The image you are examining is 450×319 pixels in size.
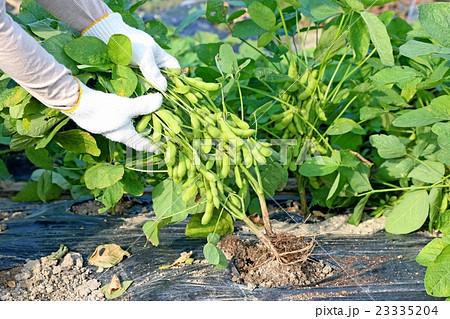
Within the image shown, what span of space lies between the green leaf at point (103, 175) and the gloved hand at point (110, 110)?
5.0 inches

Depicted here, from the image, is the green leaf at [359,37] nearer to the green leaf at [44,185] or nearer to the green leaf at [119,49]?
the green leaf at [119,49]

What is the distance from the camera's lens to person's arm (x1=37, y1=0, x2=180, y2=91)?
154cm

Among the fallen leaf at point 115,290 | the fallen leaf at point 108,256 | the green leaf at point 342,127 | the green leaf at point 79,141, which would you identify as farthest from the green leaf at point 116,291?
the green leaf at point 342,127

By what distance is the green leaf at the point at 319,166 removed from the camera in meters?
1.67

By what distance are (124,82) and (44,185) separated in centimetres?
90

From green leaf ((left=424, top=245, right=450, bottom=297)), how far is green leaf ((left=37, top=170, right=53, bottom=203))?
1.45 m

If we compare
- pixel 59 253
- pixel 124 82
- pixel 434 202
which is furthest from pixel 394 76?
pixel 59 253

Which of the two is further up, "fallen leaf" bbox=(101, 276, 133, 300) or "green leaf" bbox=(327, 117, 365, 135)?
"green leaf" bbox=(327, 117, 365, 135)

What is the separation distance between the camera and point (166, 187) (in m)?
1.65

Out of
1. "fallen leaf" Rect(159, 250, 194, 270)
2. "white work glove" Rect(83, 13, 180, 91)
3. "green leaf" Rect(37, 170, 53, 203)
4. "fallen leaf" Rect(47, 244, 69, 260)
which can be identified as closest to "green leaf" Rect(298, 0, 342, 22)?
"white work glove" Rect(83, 13, 180, 91)

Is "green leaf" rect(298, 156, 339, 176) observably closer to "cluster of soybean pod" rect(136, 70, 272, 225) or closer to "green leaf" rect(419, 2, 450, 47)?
"cluster of soybean pod" rect(136, 70, 272, 225)

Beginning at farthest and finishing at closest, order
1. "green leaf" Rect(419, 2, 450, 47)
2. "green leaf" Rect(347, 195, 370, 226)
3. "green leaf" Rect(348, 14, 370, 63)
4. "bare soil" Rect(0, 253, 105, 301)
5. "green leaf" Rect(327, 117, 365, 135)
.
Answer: "green leaf" Rect(347, 195, 370, 226) → "green leaf" Rect(327, 117, 365, 135) → "green leaf" Rect(348, 14, 370, 63) → "bare soil" Rect(0, 253, 105, 301) → "green leaf" Rect(419, 2, 450, 47)

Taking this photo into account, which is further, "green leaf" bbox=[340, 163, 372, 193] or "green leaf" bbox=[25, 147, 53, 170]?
"green leaf" bbox=[25, 147, 53, 170]

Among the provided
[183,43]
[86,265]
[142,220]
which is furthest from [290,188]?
[183,43]
